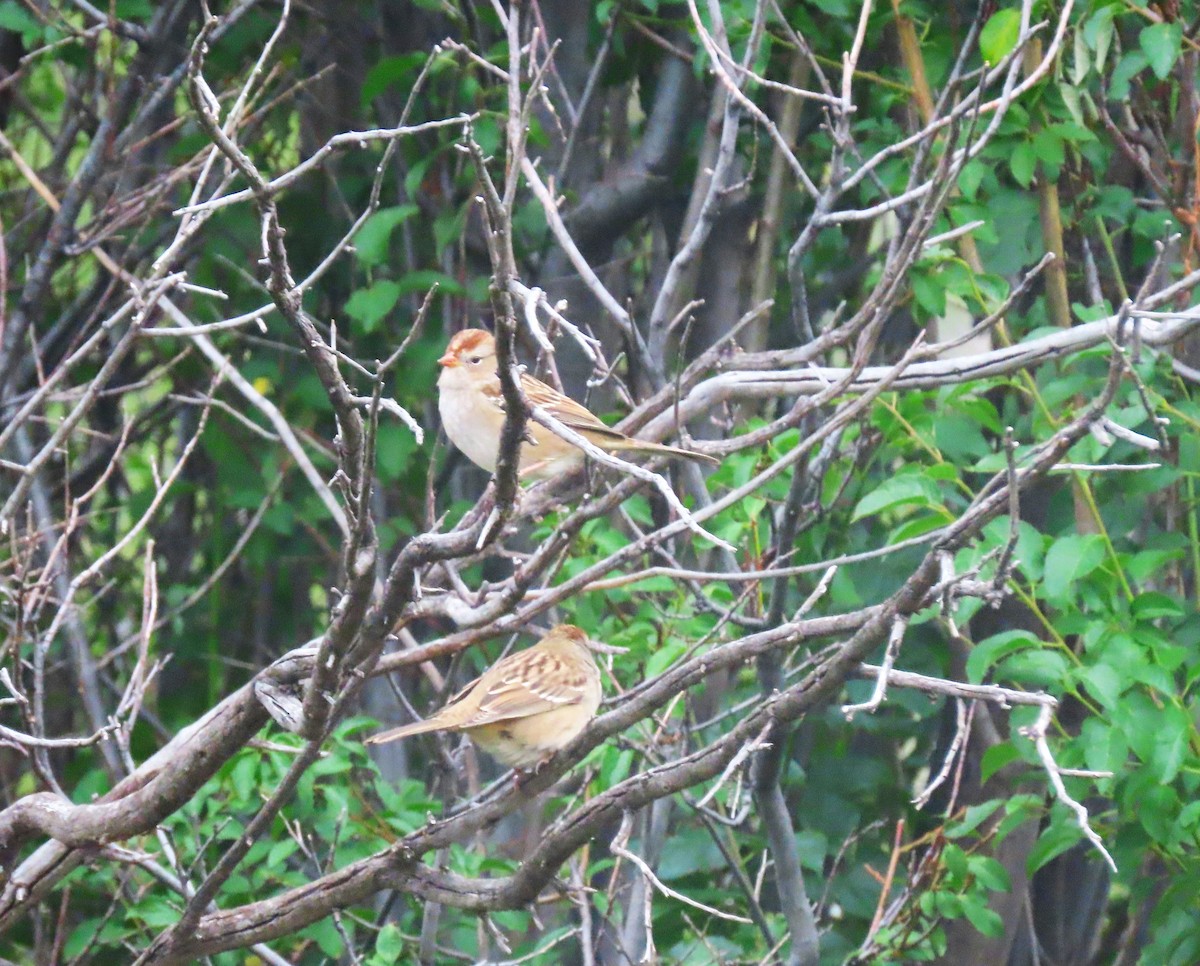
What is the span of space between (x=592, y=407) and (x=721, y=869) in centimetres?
188

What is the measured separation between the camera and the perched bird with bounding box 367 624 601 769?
14.7 ft

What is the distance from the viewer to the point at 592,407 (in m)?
5.98

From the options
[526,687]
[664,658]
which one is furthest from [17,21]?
[664,658]

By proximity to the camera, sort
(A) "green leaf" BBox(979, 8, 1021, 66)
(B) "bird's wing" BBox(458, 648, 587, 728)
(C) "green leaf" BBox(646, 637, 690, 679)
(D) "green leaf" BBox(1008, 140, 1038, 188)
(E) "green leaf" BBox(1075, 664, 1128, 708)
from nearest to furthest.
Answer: (E) "green leaf" BBox(1075, 664, 1128, 708), (C) "green leaf" BBox(646, 637, 690, 679), (A) "green leaf" BBox(979, 8, 1021, 66), (B) "bird's wing" BBox(458, 648, 587, 728), (D) "green leaf" BBox(1008, 140, 1038, 188)

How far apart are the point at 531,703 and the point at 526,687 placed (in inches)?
2.7

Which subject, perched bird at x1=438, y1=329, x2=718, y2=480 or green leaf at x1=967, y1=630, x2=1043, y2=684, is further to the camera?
perched bird at x1=438, y1=329, x2=718, y2=480

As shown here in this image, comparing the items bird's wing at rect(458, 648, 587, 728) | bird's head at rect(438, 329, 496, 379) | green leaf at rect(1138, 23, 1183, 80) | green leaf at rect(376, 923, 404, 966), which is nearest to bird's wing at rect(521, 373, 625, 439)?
bird's head at rect(438, 329, 496, 379)

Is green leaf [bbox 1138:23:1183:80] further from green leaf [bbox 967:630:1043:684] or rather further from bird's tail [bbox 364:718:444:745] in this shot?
bird's tail [bbox 364:718:444:745]

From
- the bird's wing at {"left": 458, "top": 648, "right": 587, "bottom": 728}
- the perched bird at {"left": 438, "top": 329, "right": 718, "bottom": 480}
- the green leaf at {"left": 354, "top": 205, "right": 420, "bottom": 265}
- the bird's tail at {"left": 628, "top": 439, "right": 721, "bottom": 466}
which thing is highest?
the green leaf at {"left": 354, "top": 205, "right": 420, "bottom": 265}

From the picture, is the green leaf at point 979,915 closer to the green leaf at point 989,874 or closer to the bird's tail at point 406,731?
the green leaf at point 989,874

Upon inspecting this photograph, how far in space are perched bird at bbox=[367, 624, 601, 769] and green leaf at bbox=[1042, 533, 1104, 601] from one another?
147 centimetres

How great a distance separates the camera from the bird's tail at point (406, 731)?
12.8 feet

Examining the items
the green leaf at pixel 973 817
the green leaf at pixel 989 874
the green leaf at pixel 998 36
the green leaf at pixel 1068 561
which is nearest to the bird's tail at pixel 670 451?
the green leaf at pixel 1068 561

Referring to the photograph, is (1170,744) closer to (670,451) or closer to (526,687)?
(670,451)
